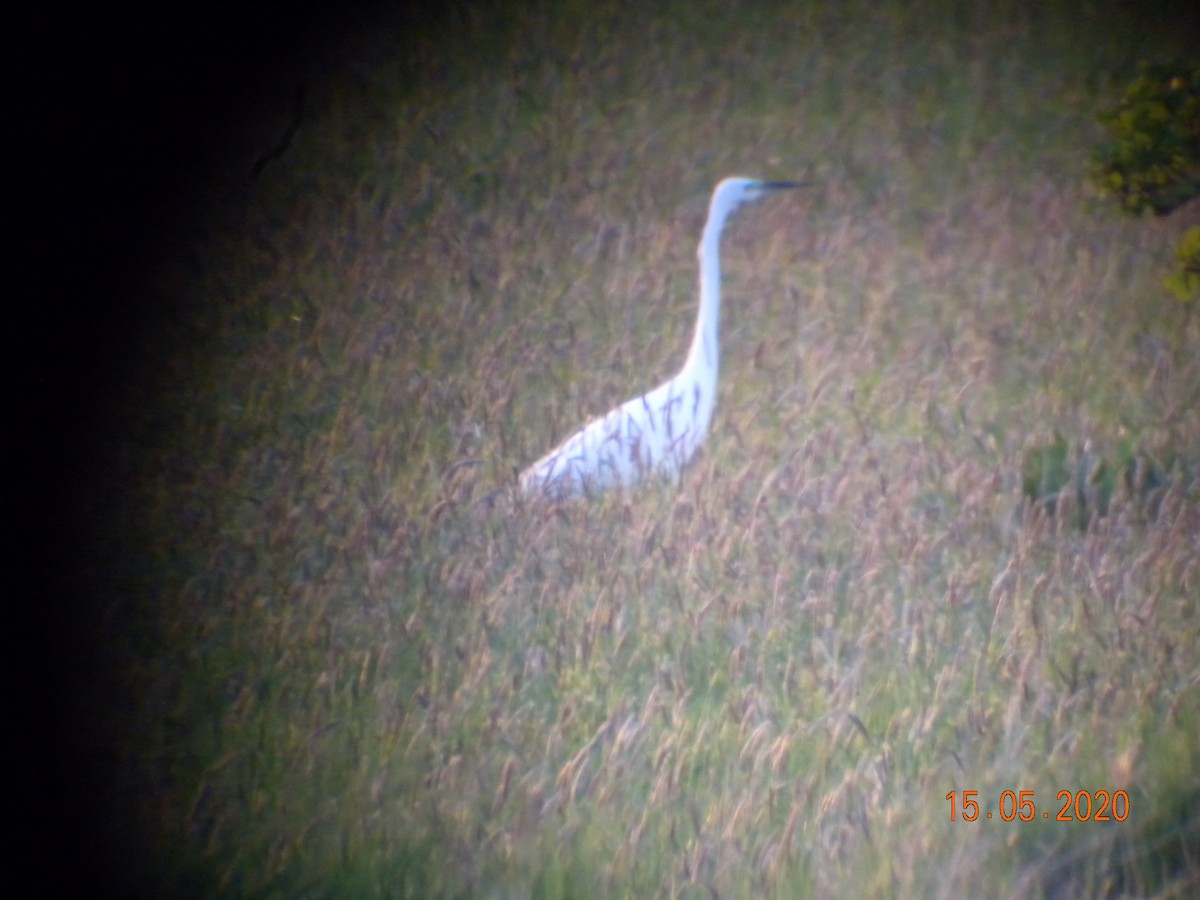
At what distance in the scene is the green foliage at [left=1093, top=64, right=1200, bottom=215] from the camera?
3336 mm

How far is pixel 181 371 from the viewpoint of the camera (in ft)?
15.5

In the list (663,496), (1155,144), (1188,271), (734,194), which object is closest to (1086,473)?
(1188,271)

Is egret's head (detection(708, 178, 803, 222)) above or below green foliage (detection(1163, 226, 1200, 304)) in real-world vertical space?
above

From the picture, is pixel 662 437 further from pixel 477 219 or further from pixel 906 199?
pixel 906 199

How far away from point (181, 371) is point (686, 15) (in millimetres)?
3725

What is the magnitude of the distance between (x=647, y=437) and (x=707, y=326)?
18.6 inches

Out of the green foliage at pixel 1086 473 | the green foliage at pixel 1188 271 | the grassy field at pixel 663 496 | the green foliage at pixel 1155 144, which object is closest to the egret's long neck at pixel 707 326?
the grassy field at pixel 663 496

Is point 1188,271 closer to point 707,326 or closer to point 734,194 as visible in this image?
point 707,326

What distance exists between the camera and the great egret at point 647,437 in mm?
3572

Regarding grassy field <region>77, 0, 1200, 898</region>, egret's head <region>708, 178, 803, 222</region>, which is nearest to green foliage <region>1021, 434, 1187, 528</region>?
grassy field <region>77, 0, 1200, 898</region>
